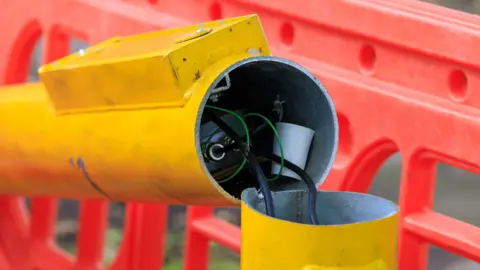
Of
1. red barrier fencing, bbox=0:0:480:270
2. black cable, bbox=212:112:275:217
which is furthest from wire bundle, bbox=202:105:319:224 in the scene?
red barrier fencing, bbox=0:0:480:270

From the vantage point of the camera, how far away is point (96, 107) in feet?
3.99

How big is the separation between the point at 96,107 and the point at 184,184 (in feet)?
0.66

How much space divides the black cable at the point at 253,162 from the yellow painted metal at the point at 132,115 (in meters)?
0.06

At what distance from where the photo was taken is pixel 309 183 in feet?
3.45

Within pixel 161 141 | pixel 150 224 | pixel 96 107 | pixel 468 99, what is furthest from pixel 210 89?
pixel 150 224

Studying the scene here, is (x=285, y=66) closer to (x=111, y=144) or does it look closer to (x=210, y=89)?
(x=210, y=89)

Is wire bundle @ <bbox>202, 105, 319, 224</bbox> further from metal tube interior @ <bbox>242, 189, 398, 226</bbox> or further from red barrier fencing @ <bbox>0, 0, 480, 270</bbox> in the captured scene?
red barrier fencing @ <bbox>0, 0, 480, 270</bbox>

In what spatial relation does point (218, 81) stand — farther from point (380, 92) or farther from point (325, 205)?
point (380, 92)

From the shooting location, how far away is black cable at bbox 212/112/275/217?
100 centimetres

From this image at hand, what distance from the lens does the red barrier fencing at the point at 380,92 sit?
50.7 inches

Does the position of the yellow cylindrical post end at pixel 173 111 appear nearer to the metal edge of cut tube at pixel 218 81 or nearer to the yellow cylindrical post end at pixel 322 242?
the metal edge of cut tube at pixel 218 81

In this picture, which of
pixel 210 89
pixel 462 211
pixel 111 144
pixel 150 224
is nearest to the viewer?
pixel 210 89

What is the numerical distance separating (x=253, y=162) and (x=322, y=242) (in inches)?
8.2

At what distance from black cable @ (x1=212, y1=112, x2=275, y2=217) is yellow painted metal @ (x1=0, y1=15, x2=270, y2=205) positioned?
0.06m
